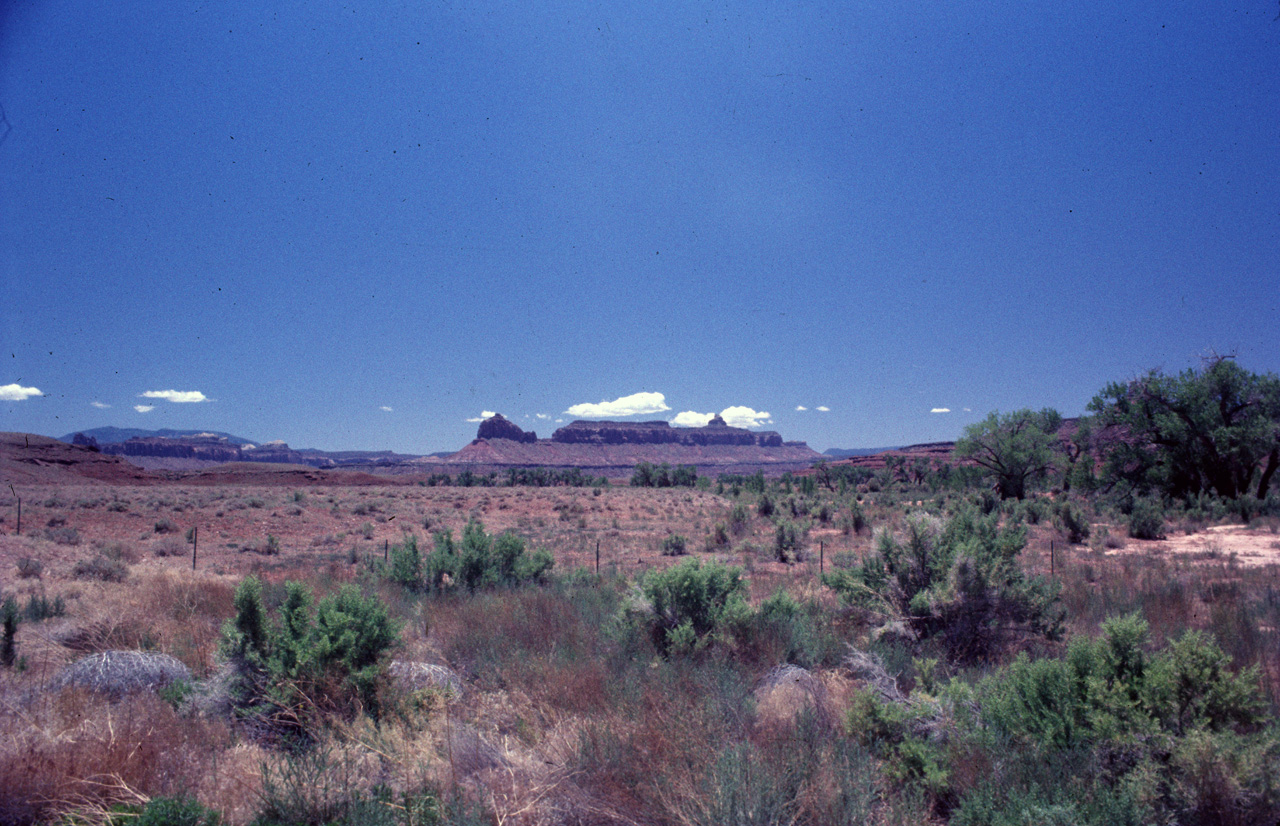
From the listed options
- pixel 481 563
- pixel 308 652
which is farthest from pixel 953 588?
pixel 481 563

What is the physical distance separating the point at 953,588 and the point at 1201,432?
28.1m

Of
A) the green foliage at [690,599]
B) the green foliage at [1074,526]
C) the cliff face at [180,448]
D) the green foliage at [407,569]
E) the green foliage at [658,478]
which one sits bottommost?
the green foliage at [658,478]

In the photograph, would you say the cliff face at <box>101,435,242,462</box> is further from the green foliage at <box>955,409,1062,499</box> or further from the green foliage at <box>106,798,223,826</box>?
the green foliage at <box>106,798,223,826</box>

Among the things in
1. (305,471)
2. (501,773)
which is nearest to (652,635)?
(501,773)

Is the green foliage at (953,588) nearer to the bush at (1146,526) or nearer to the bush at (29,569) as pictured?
the bush at (1146,526)

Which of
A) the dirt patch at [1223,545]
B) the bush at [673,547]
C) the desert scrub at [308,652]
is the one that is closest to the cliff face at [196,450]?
the bush at [673,547]

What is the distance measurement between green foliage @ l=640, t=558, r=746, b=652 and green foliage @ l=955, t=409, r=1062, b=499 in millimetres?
37324

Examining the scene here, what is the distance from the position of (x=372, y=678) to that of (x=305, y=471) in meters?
82.3

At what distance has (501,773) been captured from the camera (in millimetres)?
4496

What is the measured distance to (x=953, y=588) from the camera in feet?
25.0

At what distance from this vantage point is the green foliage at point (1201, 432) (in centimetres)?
2552

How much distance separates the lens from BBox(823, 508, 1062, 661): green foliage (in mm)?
7531

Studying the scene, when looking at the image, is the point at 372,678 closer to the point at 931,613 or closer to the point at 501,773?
the point at 501,773

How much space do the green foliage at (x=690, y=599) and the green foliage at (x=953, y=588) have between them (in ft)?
6.89
